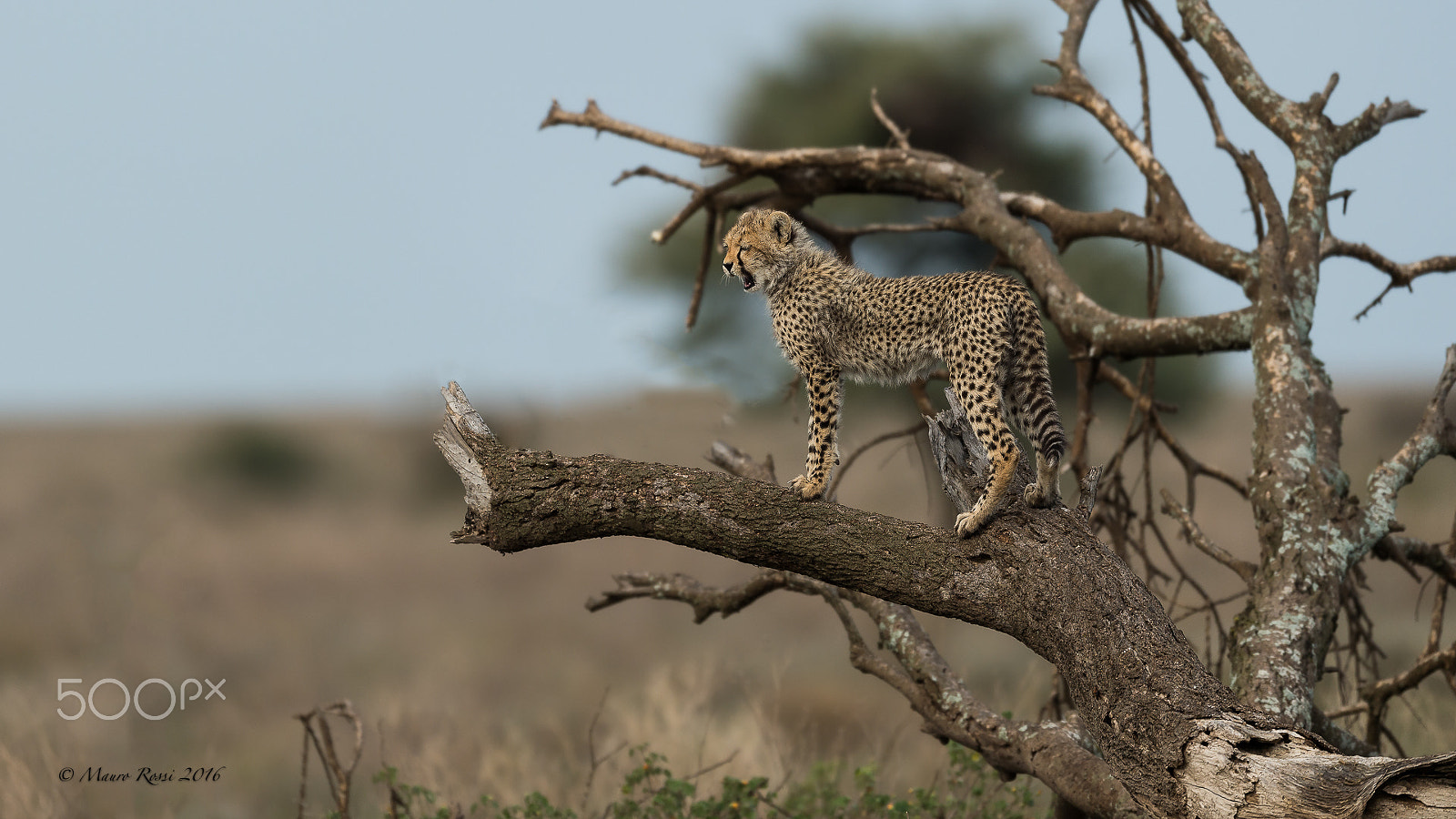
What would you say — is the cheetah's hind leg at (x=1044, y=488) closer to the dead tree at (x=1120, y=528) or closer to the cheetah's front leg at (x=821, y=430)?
the dead tree at (x=1120, y=528)

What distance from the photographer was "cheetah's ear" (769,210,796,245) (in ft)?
14.8

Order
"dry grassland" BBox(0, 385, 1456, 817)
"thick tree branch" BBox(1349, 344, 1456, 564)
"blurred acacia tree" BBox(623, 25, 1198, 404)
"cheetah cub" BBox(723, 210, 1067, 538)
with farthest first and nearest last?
"blurred acacia tree" BBox(623, 25, 1198, 404), "dry grassland" BBox(0, 385, 1456, 817), "thick tree branch" BBox(1349, 344, 1456, 564), "cheetah cub" BBox(723, 210, 1067, 538)

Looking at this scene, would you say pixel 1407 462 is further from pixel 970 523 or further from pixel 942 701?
pixel 970 523

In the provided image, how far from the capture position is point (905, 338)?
4.11 metres

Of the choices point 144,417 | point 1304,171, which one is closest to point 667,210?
point 1304,171

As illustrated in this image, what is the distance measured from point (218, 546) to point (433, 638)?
6.00 m

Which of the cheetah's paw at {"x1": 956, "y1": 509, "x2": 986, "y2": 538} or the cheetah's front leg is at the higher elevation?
the cheetah's front leg

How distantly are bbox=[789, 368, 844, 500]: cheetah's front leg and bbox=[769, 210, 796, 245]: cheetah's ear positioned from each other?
54 centimetres

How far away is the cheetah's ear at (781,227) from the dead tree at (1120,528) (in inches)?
37.1

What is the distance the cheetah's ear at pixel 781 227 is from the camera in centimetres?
451

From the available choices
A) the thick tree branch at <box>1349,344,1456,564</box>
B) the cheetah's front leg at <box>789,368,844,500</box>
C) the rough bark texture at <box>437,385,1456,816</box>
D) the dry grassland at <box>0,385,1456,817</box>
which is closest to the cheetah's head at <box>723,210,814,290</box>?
the cheetah's front leg at <box>789,368,844,500</box>

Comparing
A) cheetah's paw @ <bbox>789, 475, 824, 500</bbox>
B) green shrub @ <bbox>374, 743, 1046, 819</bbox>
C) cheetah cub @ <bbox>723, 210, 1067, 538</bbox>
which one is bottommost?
green shrub @ <bbox>374, 743, 1046, 819</bbox>

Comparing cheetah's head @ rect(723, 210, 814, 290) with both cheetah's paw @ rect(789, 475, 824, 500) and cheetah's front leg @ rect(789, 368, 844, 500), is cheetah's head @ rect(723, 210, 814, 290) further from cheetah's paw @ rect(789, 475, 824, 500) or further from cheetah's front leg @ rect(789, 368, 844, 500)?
cheetah's paw @ rect(789, 475, 824, 500)

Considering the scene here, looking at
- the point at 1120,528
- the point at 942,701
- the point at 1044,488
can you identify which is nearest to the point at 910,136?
the point at 1120,528
